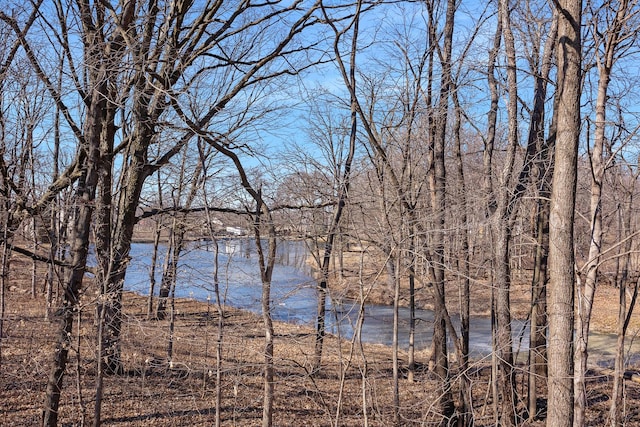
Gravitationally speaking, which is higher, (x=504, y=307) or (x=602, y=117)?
(x=602, y=117)

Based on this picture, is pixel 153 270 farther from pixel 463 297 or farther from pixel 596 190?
pixel 596 190

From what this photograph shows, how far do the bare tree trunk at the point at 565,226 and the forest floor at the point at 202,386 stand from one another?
0.79 m

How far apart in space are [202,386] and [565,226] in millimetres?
6247

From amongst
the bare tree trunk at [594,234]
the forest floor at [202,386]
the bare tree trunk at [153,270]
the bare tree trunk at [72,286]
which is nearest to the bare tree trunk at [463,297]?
the forest floor at [202,386]

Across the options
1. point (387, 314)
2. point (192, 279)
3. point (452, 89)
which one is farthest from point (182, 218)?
point (387, 314)

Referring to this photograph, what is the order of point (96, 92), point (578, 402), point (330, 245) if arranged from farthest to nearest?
point (330, 245), point (96, 92), point (578, 402)

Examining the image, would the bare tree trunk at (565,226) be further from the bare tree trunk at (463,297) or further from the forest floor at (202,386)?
the bare tree trunk at (463,297)

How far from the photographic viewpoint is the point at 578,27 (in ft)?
15.5

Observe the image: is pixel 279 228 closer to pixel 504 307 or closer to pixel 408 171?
pixel 504 307

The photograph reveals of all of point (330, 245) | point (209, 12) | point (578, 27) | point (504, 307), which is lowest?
point (504, 307)

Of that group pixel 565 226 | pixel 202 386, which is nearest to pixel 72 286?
pixel 202 386

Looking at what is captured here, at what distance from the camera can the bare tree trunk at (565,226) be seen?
466 centimetres

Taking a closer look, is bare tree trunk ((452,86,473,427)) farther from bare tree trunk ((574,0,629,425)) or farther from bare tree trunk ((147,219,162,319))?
bare tree trunk ((147,219,162,319))

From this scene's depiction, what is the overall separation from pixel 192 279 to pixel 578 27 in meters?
5.27
